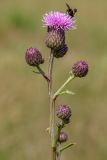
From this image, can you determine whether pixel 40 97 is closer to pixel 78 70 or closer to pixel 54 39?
pixel 78 70

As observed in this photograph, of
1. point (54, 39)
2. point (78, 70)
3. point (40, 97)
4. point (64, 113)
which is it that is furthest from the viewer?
point (40, 97)

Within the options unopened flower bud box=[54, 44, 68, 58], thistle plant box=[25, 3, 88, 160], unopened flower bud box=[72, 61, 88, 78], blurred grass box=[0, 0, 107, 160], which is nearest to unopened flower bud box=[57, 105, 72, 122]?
thistle plant box=[25, 3, 88, 160]

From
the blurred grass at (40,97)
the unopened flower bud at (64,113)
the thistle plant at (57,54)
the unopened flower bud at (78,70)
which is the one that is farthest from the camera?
the blurred grass at (40,97)

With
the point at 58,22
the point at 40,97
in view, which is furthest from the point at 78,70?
the point at 40,97

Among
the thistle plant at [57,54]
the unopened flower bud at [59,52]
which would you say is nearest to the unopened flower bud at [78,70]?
the thistle plant at [57,54]

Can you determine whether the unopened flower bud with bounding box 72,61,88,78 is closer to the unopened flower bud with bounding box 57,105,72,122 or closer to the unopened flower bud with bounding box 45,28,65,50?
the unopened flower bud with bounding box 45,28,65,50

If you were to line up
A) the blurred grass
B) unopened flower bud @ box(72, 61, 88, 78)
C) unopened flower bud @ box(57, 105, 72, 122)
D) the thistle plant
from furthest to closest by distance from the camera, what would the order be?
1. the blurred grass
2. unopened flower bud @ box(57, 105, 72, 122)
3. unopened flower bud @ box(72, 61, 88, 78)
4. the thistle plant

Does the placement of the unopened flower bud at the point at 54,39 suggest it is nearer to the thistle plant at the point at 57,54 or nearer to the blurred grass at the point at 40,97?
the thistle plant at the point at 57,54
